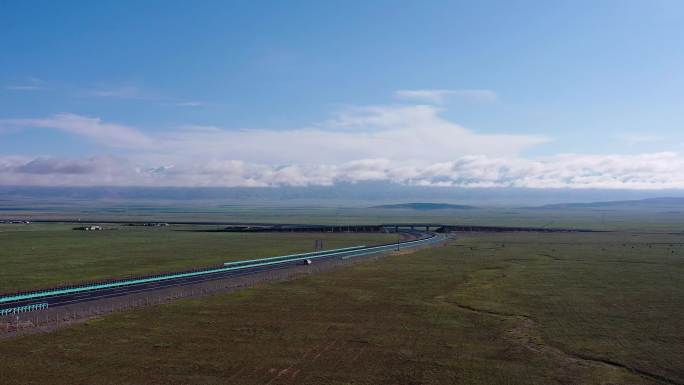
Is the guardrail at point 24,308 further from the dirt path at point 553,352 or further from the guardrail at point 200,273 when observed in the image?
the dirt path at point 553,352

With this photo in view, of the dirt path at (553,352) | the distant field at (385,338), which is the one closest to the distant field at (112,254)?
the distant field at (385,338)

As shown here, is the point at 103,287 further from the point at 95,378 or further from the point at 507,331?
the point at 507,331

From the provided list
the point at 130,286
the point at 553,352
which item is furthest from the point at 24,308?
the point at 553,352

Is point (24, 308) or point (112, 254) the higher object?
point (112, 254)

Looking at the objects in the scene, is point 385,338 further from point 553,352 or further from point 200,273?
point 200,273

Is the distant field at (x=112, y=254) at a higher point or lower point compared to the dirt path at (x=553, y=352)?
higher

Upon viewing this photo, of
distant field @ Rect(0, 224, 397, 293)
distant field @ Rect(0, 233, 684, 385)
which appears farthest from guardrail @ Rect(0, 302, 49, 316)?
distant field @ Rect(0, 224, 397, 293)
